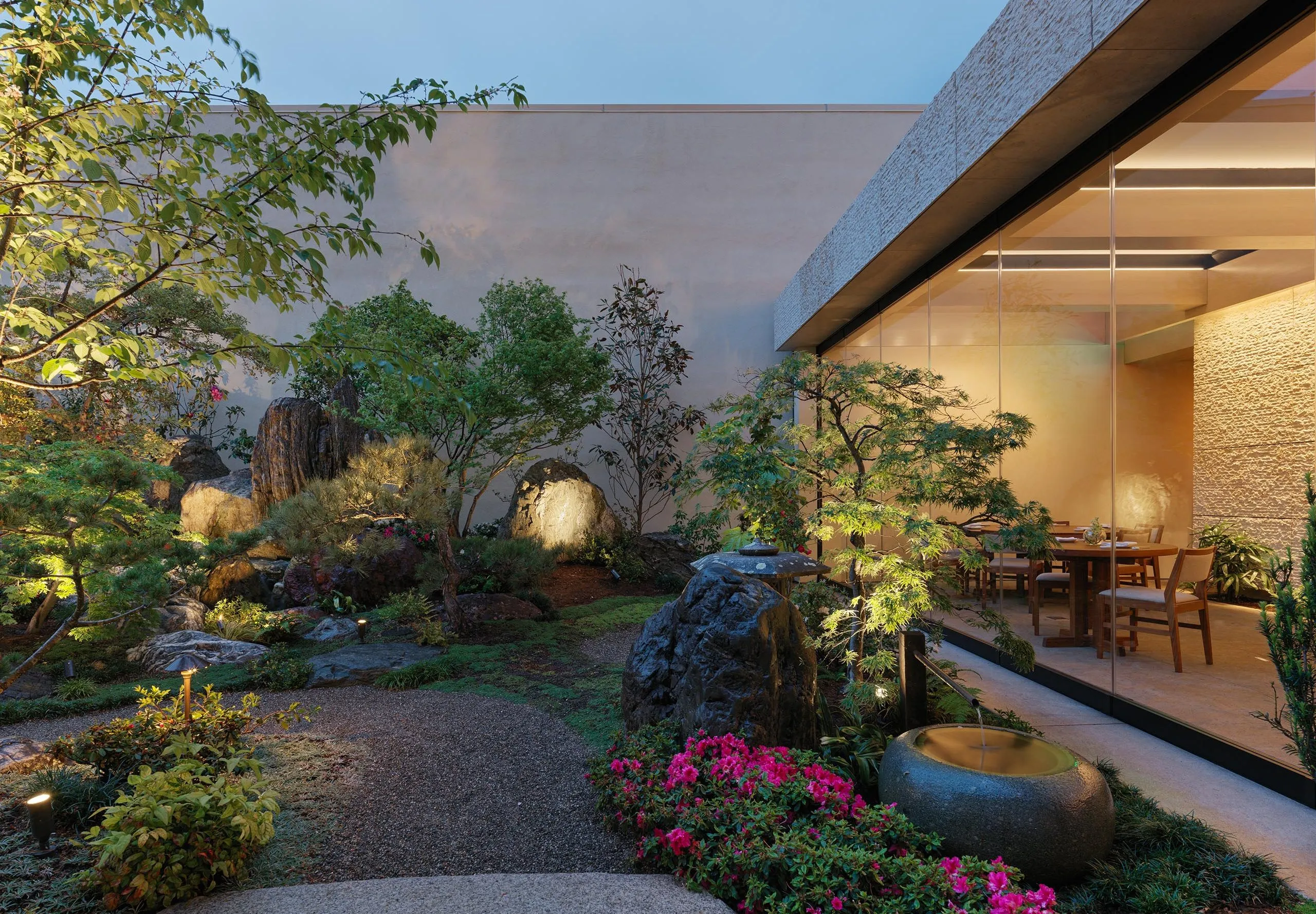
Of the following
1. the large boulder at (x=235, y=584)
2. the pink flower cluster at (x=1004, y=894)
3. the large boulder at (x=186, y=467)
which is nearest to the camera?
the pink flower cluster at (x=1004, y=894)

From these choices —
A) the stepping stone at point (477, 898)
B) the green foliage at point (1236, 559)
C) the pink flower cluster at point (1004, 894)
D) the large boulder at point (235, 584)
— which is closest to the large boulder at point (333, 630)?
the large boulder at point (235, 584)

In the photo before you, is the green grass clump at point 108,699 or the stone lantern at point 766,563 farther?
the green grass clump at point 108,699

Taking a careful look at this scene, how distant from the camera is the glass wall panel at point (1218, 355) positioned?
2.96 metres

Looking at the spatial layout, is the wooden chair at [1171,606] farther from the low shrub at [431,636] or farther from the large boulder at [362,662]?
the low shrub at [431,636]

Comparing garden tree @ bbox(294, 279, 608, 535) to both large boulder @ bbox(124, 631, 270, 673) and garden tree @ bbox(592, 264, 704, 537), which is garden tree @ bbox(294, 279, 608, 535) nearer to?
garden tree @ bbox(592, 264, 704, 537)

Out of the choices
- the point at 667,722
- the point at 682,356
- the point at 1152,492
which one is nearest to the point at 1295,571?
the point at 1152,492

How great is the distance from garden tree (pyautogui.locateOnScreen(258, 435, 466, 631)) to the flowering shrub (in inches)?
135

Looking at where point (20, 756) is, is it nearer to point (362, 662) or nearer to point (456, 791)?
point (456, 791)

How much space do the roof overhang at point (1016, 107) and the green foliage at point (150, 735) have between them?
4841 mm

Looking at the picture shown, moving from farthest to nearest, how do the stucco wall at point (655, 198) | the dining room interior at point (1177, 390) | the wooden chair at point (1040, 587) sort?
the stucco wall at point (655, 198)
the wooden chair at point (1040, 587)
the dining room interior at point (1177, 390)

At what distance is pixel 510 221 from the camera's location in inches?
480

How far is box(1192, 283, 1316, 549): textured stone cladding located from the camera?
2916 mm

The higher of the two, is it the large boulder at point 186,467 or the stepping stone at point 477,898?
the large boulder at point 186,467

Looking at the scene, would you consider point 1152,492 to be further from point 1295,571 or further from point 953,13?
point 953,13
